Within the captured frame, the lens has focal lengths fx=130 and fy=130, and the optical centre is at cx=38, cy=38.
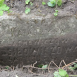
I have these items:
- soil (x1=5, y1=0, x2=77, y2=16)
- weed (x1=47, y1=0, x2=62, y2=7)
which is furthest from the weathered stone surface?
weed (x1=47, y1=0, x2=62, y2=7)

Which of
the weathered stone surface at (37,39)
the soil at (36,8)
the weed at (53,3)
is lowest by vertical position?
the weathered stone surface at (37,39)

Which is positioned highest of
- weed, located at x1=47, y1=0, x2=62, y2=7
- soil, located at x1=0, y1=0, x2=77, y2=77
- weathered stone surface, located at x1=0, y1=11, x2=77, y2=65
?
weed, located at x1=47, y1=0, x2=62, y2=7

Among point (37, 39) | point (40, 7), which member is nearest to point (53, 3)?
point (40, 7)

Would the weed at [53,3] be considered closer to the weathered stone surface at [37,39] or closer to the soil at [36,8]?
the soil at [36,8]

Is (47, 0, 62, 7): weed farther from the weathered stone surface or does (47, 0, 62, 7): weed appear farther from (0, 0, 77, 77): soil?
the weathered stone surface

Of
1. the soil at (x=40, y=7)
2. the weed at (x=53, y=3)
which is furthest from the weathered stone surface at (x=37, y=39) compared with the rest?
the weed at (x=53, y=3)

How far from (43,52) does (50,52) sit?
11 centimetres

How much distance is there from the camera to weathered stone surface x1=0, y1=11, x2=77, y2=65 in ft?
5.98

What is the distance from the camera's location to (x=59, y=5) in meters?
1.87

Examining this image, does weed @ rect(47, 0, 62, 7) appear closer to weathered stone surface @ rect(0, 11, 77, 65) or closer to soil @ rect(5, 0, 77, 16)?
soil @ rect(5, 0, 77, 16)

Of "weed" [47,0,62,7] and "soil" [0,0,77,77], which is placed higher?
"weed" [47,0,62,7]

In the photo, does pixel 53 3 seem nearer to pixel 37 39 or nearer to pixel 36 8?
pixel 36 8

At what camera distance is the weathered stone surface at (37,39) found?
182 centimetres

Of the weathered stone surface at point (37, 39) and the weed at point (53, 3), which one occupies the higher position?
the weed at point (53, 3)
